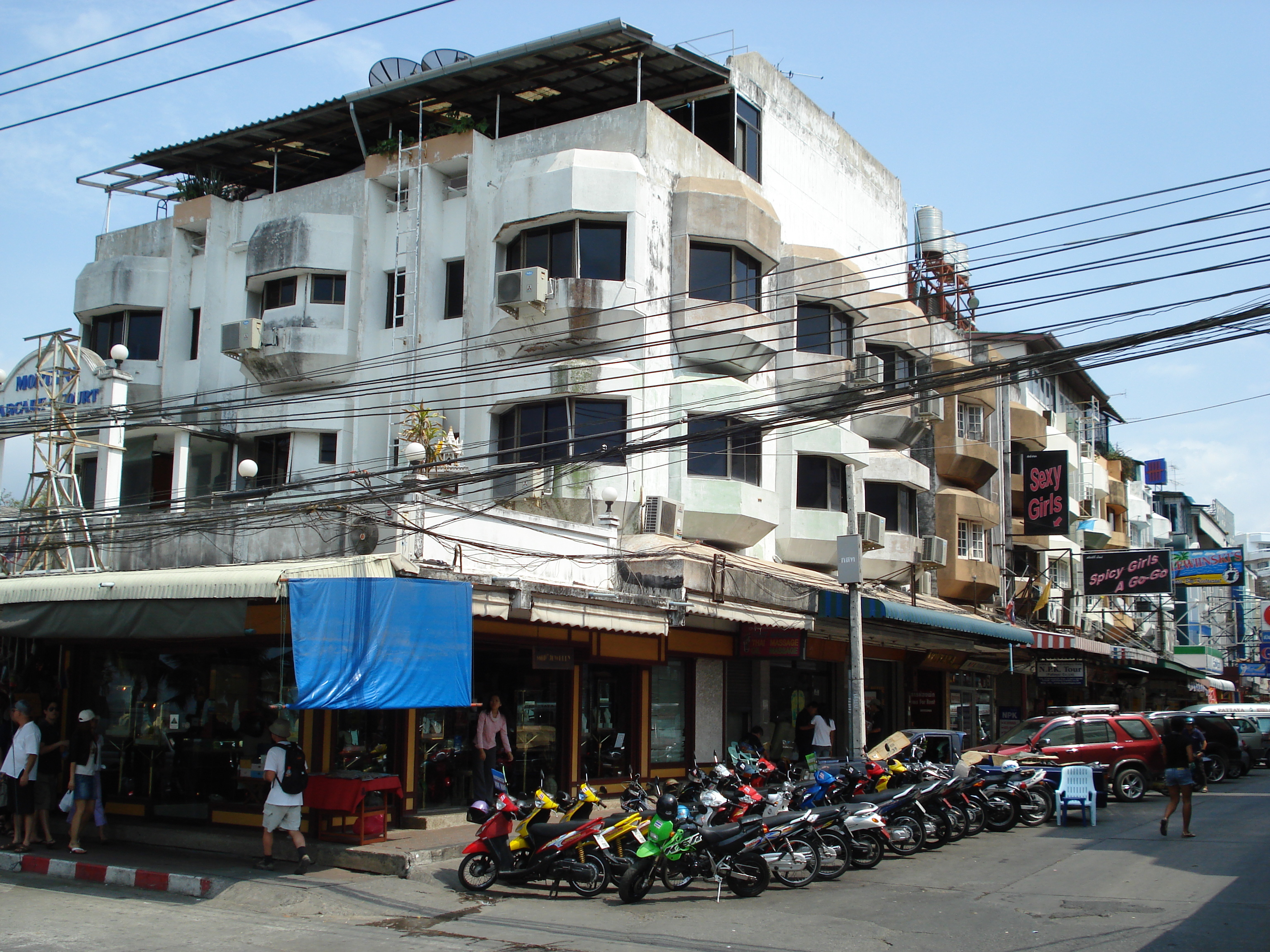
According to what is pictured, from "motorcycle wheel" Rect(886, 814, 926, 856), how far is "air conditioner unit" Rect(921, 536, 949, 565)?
15.2 meters

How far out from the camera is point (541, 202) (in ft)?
76.2

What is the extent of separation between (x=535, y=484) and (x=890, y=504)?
11.1m

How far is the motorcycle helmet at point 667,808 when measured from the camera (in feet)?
39.2

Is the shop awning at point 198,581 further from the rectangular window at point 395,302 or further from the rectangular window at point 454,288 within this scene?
the rectangular window at point 395,302

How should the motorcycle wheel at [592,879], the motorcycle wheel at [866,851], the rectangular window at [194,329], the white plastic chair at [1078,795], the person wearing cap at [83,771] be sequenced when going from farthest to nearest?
1. the rectangular window at [194,329]
2. the white plastic chair at [1078,795]
3. the person wearing cap at [83,771]
4. the motorcycle wheel at [866,851]
5. the motorcycle wheel at [592,879]

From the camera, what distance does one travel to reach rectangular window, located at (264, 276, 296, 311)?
26797 mm

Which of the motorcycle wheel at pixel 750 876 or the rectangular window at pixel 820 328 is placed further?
the rectangular window at pixel 820 328

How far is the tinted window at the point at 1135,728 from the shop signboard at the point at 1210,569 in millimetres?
25997

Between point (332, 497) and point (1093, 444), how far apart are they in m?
42.6

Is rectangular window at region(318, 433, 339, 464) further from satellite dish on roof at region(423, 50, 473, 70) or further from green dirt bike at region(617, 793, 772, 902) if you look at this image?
green dirt bike at region(617, 793, 772, 902)

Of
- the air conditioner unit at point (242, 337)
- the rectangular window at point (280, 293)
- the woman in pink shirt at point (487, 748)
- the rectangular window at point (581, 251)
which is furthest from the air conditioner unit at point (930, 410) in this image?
the woman in pink shirt at point (487, 748)

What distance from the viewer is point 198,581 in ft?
43.2

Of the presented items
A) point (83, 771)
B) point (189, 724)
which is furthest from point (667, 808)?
point (189, 724)

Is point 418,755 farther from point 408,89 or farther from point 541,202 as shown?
point 408,89
